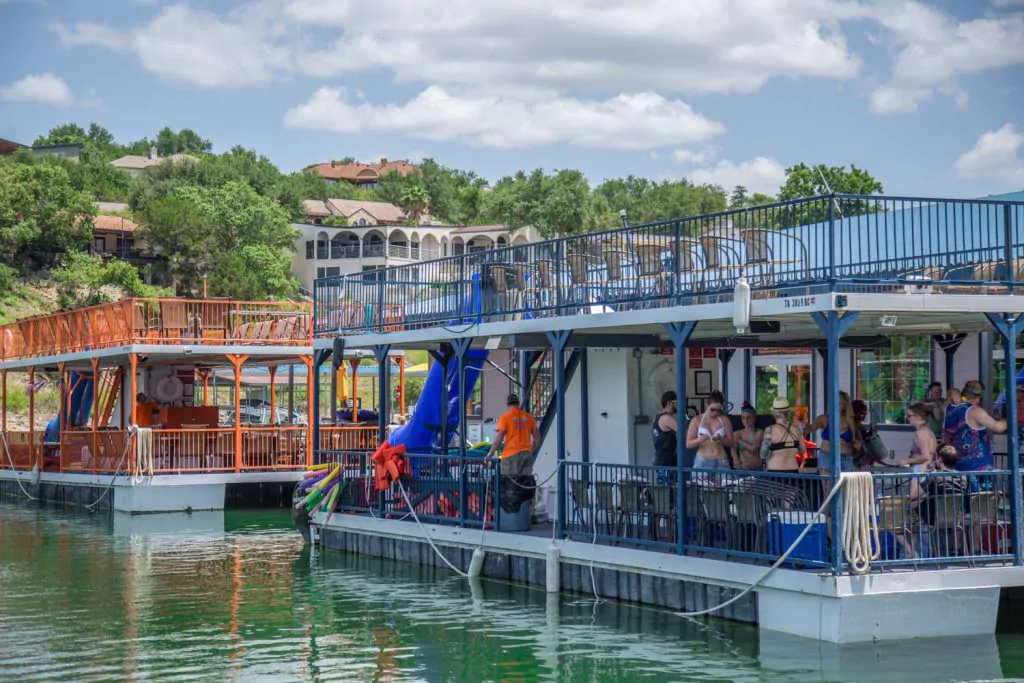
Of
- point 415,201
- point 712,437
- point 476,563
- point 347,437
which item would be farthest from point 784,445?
point 415,201

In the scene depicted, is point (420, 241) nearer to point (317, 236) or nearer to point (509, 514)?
point (317, 236)

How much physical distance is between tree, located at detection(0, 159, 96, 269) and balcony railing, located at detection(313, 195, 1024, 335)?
61.3 meters

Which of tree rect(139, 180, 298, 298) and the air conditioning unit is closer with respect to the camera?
the air conditioning unit

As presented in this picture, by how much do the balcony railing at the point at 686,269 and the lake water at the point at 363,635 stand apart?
3671 mm

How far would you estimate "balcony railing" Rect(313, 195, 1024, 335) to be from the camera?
14.0 metres

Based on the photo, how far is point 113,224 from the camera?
91938mm

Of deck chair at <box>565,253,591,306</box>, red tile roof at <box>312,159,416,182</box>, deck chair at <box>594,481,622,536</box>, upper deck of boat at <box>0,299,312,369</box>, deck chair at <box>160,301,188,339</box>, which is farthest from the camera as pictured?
red tile roof at <box>312,159,416,182</box>

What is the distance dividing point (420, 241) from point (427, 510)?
9265cm

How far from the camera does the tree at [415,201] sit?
13500 cm

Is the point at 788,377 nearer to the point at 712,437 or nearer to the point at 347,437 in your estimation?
the point at 712,437

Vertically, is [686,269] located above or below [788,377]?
above

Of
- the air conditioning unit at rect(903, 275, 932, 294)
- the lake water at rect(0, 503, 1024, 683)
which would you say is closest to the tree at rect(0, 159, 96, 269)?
the lake water at rect(0, 503, 1024, 683)

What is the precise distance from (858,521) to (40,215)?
73953mm

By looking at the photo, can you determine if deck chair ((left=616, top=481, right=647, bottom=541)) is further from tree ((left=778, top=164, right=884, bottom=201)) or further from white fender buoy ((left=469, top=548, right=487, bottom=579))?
tree ((left=778, top=164, right=884, bottom=201))
